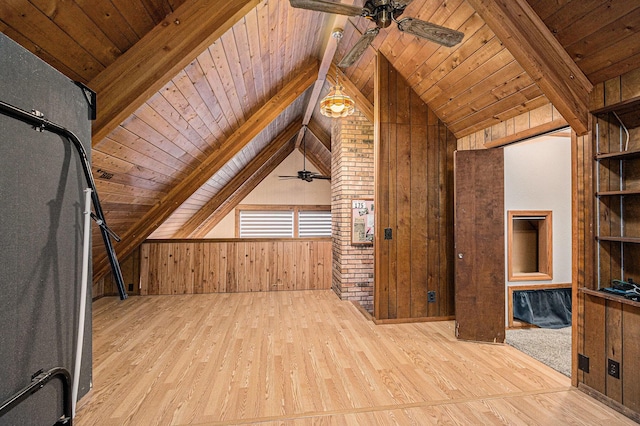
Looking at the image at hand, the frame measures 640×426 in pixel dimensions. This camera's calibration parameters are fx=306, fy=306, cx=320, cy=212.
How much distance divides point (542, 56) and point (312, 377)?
286 cm

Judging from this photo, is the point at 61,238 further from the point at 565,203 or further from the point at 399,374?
the point at 565,203

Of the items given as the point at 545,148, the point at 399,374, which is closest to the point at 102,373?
the point at 399,374

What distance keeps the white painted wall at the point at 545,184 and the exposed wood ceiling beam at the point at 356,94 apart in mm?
1790

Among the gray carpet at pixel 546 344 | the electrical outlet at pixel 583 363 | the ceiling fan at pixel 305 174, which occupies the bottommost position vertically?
the gray carpet at pixel 546 344

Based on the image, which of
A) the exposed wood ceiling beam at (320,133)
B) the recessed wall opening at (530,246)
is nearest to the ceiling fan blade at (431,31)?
the recessed wall opening at (530,246)

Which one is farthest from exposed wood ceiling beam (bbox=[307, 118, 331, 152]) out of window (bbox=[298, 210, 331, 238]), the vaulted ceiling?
window (bbox=[298, 210, 331, 238])

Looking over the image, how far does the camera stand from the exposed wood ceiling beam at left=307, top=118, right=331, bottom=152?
20.8 ft

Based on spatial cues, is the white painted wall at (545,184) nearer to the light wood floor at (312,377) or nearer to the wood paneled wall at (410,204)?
the wood paneled wall at (410,204)

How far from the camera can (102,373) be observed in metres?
2.38

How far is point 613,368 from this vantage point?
2025 mm

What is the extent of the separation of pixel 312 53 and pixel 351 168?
1635mm

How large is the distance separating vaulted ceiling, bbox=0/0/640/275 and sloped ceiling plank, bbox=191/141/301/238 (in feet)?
11.1

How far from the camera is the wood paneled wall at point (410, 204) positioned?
356 centimetres

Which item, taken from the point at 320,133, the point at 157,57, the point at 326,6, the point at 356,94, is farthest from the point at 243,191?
the point at 326,6
